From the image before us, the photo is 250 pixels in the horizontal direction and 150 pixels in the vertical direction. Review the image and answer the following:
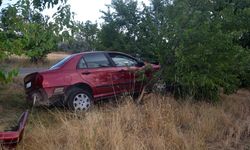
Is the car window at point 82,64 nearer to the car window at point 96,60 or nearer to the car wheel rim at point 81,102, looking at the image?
the car window at point 96,60

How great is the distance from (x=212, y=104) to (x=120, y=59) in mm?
2703

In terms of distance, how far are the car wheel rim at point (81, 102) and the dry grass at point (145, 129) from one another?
2.67 feet

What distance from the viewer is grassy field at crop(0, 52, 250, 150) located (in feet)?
20.7

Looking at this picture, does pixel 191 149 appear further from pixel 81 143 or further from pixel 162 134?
pixel 81 143

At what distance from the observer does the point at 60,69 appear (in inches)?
390

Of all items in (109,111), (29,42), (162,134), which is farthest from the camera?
(109,111)

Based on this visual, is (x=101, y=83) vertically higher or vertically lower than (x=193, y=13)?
lower

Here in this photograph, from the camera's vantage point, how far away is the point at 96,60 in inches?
417

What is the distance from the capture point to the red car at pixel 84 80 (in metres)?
9.69

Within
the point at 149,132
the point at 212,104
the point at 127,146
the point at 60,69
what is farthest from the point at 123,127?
the point at 212,104

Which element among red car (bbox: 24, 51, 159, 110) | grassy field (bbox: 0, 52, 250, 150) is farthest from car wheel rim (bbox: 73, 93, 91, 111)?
grassy field (bbox: 0, 52, 250, 150)

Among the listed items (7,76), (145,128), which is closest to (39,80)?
(145,128)

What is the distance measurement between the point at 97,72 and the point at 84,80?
45cm

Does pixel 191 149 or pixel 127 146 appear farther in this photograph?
pixel 191 149
